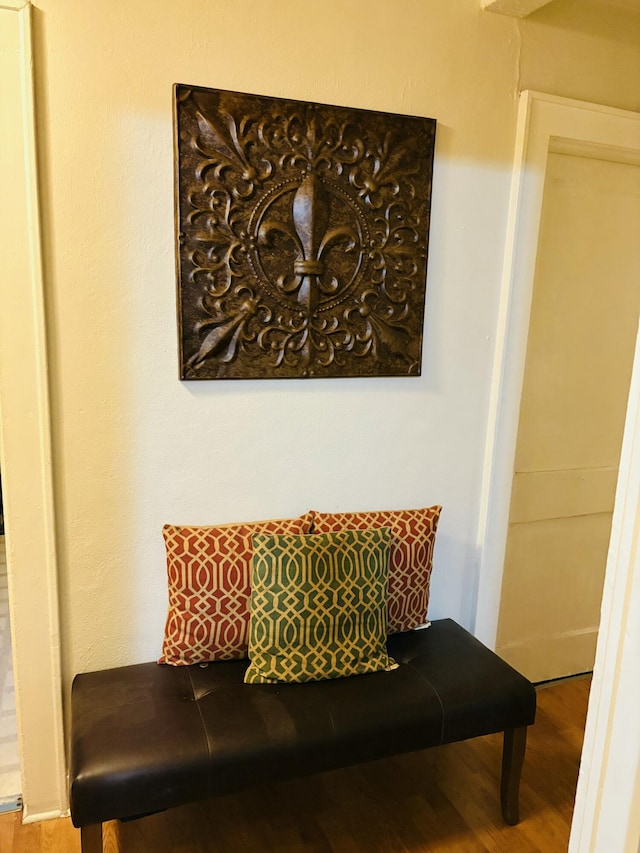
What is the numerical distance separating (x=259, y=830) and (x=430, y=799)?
534 mm

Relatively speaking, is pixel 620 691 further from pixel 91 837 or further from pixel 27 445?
pixel 27 445

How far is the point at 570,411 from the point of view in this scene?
2.50 meters

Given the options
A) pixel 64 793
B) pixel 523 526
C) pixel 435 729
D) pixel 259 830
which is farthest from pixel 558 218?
pixel 64 793

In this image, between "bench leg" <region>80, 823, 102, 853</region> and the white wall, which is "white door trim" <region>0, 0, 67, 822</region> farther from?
"bench leg" <region>80, 823, 102, 853</region>

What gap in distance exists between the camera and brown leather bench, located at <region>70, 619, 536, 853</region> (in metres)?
1.50

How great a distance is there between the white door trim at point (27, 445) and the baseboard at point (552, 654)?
165cm

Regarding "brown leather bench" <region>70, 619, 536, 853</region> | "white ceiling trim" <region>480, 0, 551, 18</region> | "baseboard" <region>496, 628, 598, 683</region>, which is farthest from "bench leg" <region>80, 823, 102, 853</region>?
"white ceiling trim" <region>480, 0, 551, 18</region>

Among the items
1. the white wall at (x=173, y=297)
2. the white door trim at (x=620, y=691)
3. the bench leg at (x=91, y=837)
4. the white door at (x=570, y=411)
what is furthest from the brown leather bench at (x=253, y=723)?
the white door trim at (x=620, y=691)

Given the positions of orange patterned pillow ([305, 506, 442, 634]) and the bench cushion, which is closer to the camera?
the bench cushion

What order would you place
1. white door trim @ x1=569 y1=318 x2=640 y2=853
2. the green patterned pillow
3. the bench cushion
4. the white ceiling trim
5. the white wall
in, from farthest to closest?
the white ceiling trim < the green patterned pillow < the white wall < the bench cushion < white door trim @ x1=569 y1=318 x2=640 y2=853

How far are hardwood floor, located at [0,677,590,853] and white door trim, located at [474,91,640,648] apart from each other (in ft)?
1.63

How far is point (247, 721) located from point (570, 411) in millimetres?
1645

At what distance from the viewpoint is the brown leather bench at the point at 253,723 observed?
1501 millimetres

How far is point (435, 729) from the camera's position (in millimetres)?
1764
